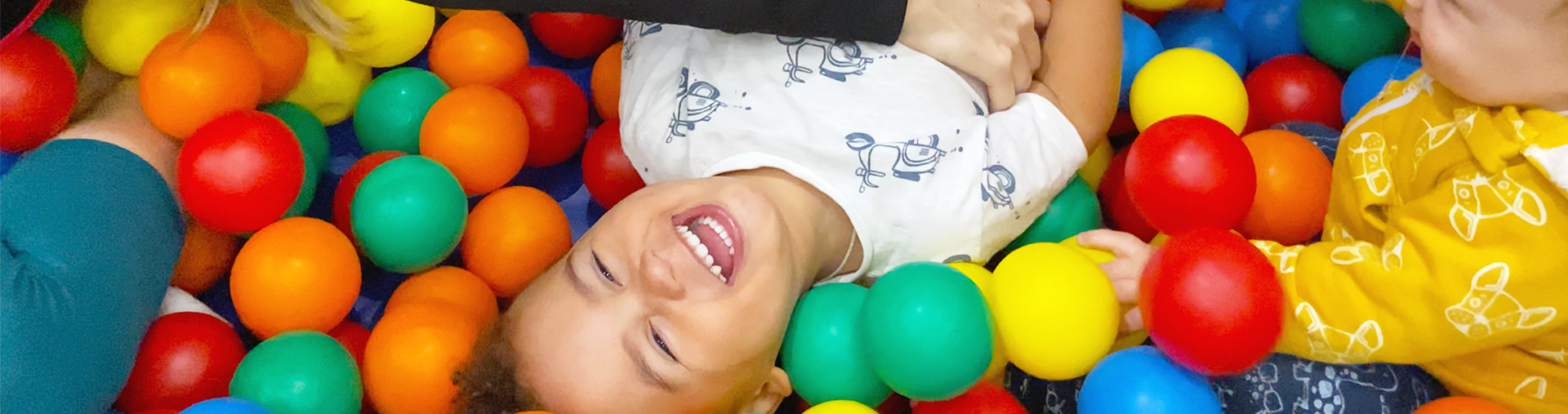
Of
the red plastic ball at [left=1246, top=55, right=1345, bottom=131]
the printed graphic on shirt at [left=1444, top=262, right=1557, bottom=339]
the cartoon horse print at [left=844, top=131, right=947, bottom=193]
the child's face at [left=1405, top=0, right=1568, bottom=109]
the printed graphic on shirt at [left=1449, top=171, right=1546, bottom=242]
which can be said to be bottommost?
the red plastic ball at [left=1246, top=55, right=1345, bottom=131]

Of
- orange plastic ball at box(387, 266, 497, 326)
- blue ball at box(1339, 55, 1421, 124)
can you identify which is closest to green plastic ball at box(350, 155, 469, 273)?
orange plastic ball at box(387, 266, 497, 326)

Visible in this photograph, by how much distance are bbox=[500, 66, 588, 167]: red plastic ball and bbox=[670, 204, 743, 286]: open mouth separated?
0.45m

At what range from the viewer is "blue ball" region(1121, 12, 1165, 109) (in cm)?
149

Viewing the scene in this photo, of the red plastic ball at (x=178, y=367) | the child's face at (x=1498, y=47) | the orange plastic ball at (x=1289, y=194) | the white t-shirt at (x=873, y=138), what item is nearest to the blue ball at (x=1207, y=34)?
the orange plastic ball at (x=1289, y=194)

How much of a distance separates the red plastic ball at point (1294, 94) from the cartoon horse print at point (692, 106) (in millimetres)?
754

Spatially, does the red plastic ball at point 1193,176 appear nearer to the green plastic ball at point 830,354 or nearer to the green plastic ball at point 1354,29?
the green plastic ball at point 830,354

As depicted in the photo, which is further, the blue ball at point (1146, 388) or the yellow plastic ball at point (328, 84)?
the yellow plastic ball at point (328, 84)

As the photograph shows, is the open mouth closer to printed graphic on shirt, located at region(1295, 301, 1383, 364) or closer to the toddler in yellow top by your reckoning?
the toddler in yellow top

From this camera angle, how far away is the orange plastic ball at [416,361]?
1.11 metres

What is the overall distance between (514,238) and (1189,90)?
32.9 inches

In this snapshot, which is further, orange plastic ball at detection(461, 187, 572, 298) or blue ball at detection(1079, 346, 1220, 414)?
orange plastic ball at detection(461, 187, 572, 298)

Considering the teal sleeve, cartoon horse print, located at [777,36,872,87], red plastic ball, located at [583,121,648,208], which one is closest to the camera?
the teal sleeve

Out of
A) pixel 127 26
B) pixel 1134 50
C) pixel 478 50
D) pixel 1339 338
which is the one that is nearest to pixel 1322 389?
pixel 1339 338

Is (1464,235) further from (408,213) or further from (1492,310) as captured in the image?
(408,213)
